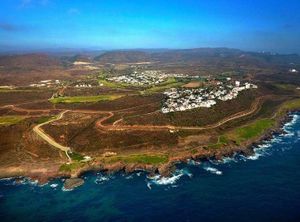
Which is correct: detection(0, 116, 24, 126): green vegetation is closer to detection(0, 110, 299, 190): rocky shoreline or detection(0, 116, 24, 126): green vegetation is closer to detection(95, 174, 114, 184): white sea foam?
detection(0, 110, 299, 190): rocky shoreline

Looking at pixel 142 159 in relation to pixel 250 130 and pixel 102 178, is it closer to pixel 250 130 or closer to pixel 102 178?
pixel 102 178

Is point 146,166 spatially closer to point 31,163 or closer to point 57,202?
point 57,202

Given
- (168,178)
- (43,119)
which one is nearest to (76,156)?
(168,178)

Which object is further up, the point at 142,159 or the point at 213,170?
the point at 142,159

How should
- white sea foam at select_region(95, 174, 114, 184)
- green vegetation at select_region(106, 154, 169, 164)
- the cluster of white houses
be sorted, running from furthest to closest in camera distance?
the cluster of white houses → green vegetation at select_region(106, 154, 169, 164) → white sea foam at select_region(95, 174, 114, 184)

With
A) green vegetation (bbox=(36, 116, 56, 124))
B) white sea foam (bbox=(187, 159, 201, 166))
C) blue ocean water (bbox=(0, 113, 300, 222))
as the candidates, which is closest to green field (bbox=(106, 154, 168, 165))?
blue ocean water (bbox=(0, 113, 300, 222))

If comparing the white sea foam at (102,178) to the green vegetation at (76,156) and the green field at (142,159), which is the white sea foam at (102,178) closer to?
the green field at (142,159)
